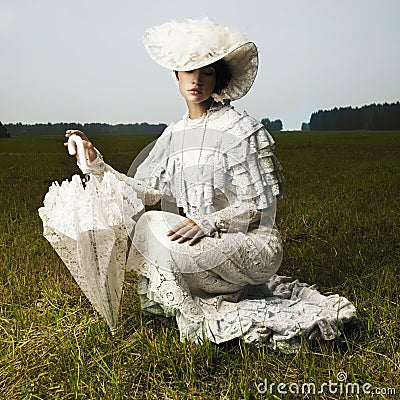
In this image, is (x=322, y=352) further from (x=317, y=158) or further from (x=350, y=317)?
(x=317, y=158)

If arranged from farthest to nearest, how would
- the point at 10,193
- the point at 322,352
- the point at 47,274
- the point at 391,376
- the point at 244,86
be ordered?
the point at 10,193
the point at 47,274
the point at 244,86
the point at 322,352
the point at 391,376

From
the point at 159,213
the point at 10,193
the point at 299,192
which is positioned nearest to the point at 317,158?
the point at 299,192

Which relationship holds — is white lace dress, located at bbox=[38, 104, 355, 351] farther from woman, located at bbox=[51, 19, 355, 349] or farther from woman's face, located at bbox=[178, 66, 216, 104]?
woman's face, located at bbox=[178, 66, 216, 104]

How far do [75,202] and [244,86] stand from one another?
2.95ft

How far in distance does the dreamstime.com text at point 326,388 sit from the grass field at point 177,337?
0.03ft

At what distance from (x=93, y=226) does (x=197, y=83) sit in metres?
0.72

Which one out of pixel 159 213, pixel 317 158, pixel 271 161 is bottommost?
pixel 317 158

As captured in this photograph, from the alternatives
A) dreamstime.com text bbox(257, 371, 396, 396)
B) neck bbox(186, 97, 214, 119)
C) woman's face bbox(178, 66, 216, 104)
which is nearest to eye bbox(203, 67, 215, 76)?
woman's face bbox(178, 66, 216, 104)

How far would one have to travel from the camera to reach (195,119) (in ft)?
8.69

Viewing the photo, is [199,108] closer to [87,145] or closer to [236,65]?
[236,65]

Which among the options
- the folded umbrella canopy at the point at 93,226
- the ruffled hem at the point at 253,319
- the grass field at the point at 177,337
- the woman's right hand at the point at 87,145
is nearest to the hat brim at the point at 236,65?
the woman's right hand at the point at 87,145

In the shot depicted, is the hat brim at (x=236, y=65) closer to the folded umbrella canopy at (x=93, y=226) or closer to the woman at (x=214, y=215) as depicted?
the woman at (x=214, y=215)

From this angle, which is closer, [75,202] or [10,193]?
[75,202]

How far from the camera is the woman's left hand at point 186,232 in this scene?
94.0 inches
